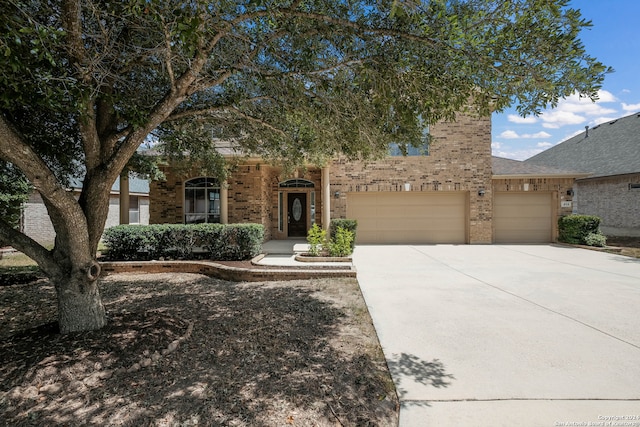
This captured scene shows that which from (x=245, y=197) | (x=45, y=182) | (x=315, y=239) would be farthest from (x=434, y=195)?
(x=45, y=182)

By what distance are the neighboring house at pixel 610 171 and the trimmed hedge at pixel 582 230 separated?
3.60 metres

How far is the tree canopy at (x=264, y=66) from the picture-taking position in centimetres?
333

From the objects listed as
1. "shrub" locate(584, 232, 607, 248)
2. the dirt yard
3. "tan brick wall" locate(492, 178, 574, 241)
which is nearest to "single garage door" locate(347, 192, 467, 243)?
"tan brick wall" locate(492, 178, 574, 241)

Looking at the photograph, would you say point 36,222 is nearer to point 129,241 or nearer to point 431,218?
point 129,241

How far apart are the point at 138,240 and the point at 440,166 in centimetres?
1118

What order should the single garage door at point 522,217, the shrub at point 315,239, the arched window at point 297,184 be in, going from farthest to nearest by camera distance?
1. the arched window at point 297,184
2. the single garage door at point 522,217
3. the shrub at point 315,239

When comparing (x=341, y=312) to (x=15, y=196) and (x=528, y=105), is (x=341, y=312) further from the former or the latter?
(x=15, y=196)

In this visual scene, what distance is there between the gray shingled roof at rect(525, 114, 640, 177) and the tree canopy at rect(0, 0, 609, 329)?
46.3 feet

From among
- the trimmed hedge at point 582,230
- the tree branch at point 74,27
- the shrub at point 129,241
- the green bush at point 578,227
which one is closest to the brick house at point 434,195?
the green bush at point 578,227

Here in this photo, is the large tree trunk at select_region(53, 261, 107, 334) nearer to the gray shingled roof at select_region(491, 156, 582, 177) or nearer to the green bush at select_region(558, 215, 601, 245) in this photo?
the gray shingled roof at select_region(491, 156, 582, 177)

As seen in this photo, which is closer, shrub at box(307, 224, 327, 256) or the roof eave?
shrub at box(307, 224, 327, 256)

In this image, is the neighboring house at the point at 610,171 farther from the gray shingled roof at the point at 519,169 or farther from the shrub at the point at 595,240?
the shrub at the point at 595,240

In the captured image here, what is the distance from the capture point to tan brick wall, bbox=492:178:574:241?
13.4 metres

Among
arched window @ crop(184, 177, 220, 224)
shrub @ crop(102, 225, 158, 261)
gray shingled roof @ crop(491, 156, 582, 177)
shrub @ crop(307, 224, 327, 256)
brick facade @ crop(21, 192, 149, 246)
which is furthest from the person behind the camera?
brick facade @ crop(21, 192, 149, 246)
